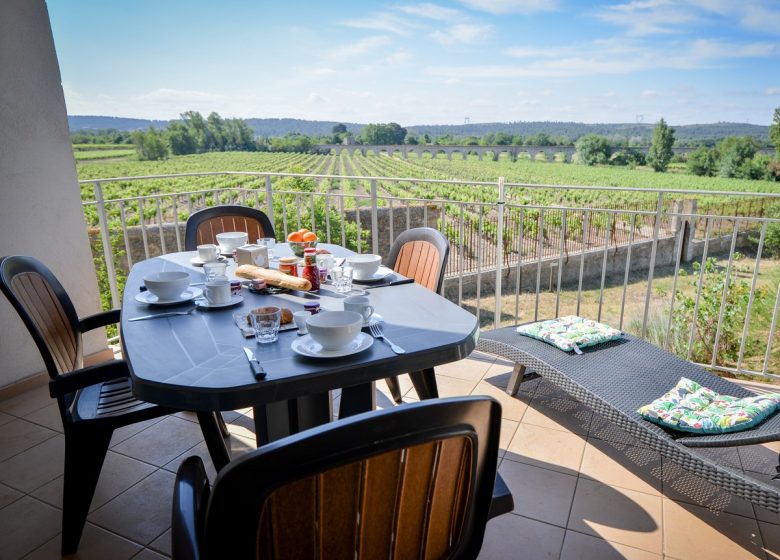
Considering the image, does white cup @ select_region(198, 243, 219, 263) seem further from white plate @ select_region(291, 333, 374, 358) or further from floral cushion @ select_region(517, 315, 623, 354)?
floral cushion @ select_region(517, 315, 623, 354)

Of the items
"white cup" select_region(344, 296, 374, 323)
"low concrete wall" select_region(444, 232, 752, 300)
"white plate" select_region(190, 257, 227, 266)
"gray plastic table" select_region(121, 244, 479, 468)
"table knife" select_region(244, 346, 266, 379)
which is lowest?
"low concrete wall" select_region(444, 232, 752, 300)

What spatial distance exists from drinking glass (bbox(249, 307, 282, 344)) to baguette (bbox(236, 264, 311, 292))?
0.42m

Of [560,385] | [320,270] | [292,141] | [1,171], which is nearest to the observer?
[320,270]

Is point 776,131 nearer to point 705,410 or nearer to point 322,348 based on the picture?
point 705,410

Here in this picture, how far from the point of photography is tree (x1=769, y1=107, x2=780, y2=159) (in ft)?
94.8

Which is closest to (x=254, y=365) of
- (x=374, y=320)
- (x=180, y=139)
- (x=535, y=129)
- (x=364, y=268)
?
(x=374, y=320)

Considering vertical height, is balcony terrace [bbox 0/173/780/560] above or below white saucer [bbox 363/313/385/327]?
below

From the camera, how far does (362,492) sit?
76cm

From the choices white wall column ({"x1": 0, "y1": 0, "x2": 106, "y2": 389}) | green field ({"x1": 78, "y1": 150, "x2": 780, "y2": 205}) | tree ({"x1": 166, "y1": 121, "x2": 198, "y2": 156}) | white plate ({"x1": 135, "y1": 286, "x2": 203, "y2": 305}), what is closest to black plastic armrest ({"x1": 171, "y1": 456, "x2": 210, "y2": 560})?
white plate ({"x1": 135, "y1": 286, "x2": 203, "y2": 305})

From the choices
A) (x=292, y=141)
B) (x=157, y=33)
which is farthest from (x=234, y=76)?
(x=292, y=141)

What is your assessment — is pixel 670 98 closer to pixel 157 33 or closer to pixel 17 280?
pixel 157 33

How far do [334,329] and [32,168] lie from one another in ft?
8.67

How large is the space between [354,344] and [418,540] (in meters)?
0.61

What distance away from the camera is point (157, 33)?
958 inches
